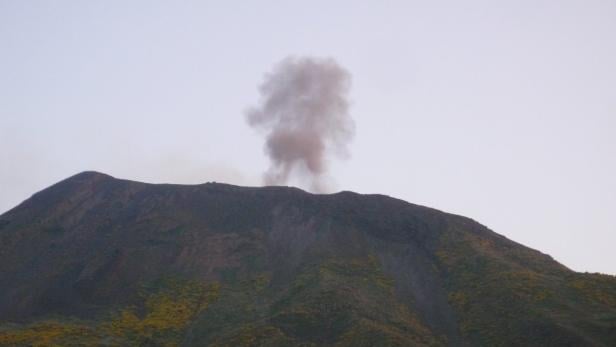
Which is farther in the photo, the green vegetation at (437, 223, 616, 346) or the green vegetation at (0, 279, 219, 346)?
the green vegetation at (0, 279, 219, 346)

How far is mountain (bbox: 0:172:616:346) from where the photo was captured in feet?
172

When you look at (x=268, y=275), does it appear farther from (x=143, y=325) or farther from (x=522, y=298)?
(x=522, y=298)

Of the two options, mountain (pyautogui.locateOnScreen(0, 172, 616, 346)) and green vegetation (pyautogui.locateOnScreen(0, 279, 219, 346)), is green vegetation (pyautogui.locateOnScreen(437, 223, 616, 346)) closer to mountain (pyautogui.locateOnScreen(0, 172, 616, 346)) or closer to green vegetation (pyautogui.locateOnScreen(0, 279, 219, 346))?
mountain (pyautogui.locateOnScreen(0, 172, 616, 346))

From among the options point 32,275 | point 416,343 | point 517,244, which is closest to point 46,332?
point 32,275

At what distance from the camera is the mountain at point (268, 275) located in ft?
172

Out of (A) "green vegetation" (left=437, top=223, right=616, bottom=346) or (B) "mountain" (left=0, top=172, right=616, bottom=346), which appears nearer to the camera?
(A) "green vegetation" (left=437, top=223, right=616, bottom=346)

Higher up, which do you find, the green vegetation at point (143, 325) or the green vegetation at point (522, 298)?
the green vegetation at point (522, 298)

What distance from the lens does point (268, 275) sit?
6538 cm

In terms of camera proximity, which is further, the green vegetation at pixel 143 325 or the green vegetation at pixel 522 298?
the green vegetation at pixel 143 325

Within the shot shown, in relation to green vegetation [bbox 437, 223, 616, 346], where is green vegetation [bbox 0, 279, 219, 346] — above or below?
below

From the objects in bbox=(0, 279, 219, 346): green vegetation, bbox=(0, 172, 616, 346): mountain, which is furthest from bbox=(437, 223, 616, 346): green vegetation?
bbox=(0, 279, 219, 346): green vegetation

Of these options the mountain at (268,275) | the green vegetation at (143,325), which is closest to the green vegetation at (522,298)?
the mountain at (268,275)

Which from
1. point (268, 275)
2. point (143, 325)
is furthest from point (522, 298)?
point (143, 325)

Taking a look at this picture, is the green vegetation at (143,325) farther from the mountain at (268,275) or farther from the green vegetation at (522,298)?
the green vegetation at (522,298)
